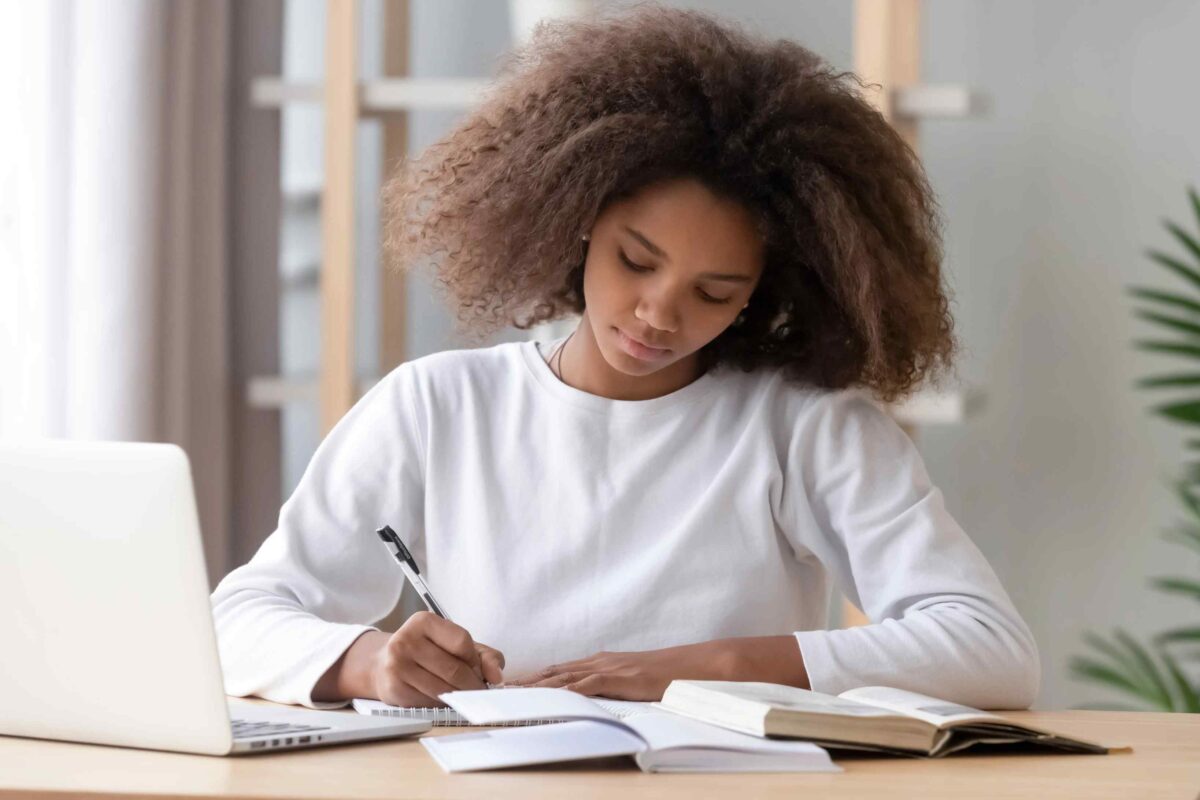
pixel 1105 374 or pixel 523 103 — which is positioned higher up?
pixel 523 103

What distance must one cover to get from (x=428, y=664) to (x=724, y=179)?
1.91 feet

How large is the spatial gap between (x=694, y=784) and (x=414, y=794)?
0.18 metres

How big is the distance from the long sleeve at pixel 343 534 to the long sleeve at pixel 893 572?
16.3 inches

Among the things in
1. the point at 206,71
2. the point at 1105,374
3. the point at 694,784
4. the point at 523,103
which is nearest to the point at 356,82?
the point at 206,71

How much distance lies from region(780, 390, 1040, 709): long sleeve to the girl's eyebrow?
0.18 meters

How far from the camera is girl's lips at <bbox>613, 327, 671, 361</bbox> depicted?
1.49 meters

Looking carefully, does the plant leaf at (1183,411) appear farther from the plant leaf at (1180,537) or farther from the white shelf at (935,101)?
the white shelf at (935,101)

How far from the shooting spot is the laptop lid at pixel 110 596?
97 cm

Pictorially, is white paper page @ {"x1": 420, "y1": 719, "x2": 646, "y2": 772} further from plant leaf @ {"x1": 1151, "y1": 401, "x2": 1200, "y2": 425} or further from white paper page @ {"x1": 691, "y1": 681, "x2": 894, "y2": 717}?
plant leaf @ {"x1": 1151, "y1": 401, "x2": 1200, "y2": 425}

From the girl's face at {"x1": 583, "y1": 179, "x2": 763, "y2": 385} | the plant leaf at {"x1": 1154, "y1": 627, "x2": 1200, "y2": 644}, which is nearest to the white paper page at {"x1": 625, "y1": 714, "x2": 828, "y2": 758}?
the girl's face at {"x1": 583, "y1": 179, "x2": 763, "y2": 385}

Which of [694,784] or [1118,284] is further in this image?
→ [1118,284]

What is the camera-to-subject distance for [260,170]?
2742mm

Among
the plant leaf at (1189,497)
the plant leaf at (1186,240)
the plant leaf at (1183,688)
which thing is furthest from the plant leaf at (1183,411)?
the plant leaf at (1183,688)

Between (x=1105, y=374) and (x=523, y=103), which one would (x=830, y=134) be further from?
(x=1105, y=374)
